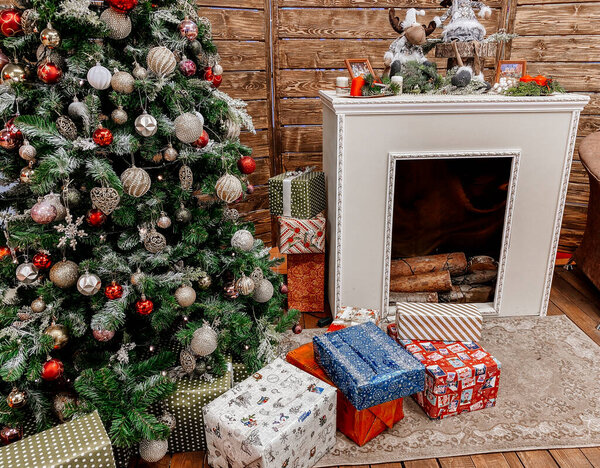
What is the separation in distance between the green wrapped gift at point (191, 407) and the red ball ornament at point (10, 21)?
1.30 m

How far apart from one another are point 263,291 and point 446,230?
132 centimetres

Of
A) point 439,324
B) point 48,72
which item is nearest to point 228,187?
point 48,72

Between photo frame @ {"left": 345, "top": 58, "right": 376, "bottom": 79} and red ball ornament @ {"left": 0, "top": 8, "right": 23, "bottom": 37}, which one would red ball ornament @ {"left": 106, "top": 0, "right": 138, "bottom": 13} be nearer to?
red ball ornament @ {"left": 0, "top": 8, "right": 23, "bottom": 37}

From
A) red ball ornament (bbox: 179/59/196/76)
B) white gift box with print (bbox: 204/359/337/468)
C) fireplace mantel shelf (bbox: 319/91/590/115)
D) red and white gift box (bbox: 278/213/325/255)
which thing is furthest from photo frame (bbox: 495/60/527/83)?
white gift box with print (bbox: 204/359/337/468)

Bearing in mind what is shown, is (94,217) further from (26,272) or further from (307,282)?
(307,282)

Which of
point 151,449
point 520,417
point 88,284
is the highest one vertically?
point 88,284

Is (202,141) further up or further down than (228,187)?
further up

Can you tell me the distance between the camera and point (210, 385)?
5.90 ft

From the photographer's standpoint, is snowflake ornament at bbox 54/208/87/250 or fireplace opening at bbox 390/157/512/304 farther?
fireplace opening at bbox 390/157/512/304

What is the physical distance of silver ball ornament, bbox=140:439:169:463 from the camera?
5.47 feet

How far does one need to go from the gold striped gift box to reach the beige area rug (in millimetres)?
283

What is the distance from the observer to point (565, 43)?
10.3 ft

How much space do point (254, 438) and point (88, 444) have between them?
0.49 metres

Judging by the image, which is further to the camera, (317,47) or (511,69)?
(317,47)
